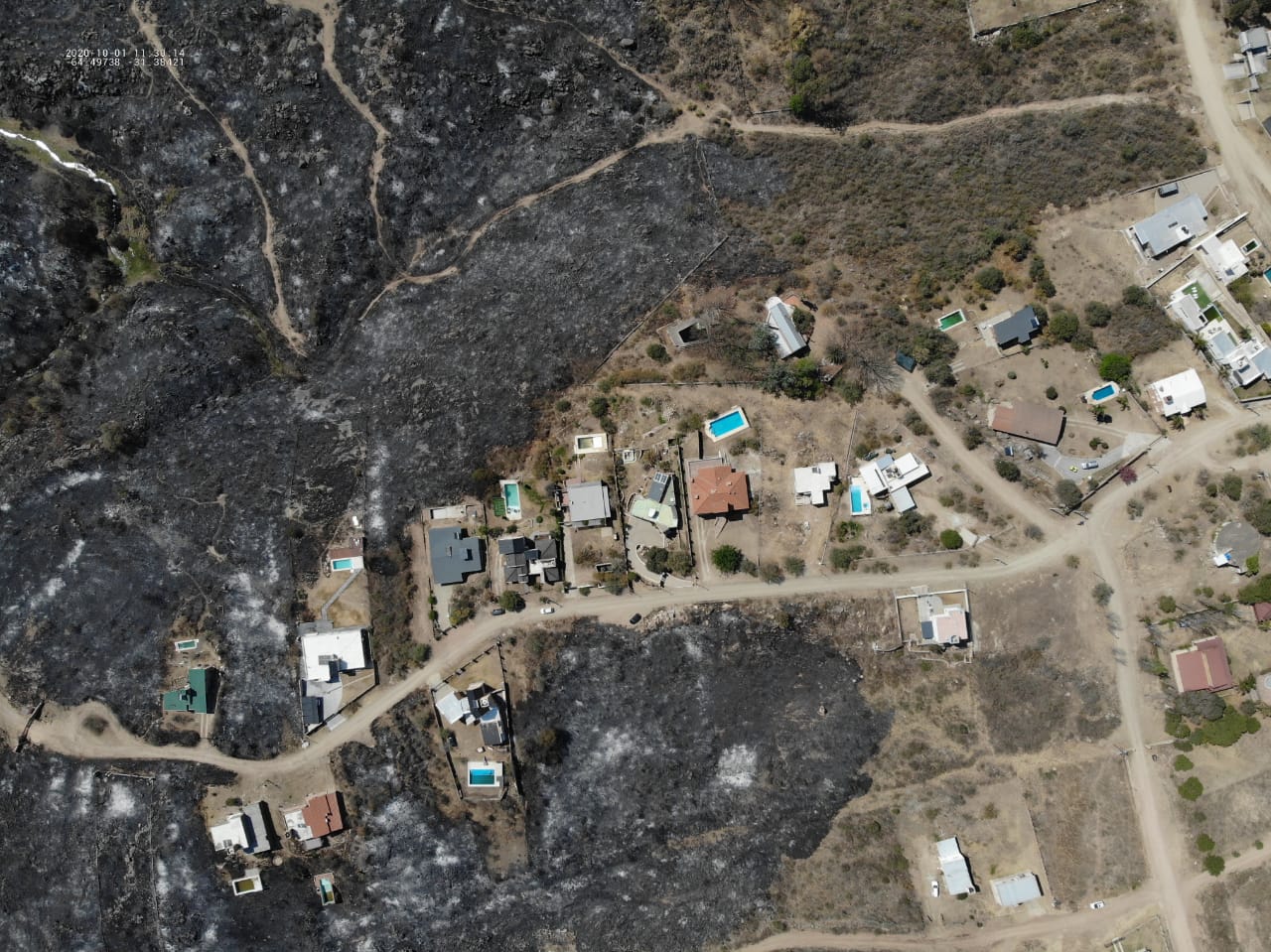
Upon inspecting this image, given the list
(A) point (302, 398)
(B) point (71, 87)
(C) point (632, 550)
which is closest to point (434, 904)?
Answer: (C) point (632, 550)

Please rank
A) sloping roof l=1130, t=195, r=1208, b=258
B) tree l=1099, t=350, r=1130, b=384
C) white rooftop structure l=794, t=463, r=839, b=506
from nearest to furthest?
sloping roof l=1130, t=195, r=1208, b=258 → tree l=1099, t=350, r=1130, b=384 → white rooftop structure l=794, t=463, r=839, b=506

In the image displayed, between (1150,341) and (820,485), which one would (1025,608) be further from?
(1150,341)

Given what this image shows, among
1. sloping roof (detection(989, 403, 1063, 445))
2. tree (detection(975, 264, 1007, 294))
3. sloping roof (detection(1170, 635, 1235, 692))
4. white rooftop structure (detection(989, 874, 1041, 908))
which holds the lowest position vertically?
white rooftop structure (detection(989, 874, 1041, 908))

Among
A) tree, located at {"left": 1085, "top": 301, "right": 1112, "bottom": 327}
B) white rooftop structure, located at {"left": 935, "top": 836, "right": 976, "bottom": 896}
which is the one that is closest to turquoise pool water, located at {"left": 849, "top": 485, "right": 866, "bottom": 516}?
tree, located at {"left": 1085, "top": 301, "right": 1112, "bottom": 327}

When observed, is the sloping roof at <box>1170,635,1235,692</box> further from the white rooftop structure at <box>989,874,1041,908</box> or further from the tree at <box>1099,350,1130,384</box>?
the tree at <box>1099,350,1130,384</box>

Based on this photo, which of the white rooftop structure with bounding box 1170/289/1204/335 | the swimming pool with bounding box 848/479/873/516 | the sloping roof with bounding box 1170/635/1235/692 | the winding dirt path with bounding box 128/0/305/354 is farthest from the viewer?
the winding dirt path with bounding box 128/0/305/354

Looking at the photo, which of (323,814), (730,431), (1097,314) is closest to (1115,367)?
(1097,314)

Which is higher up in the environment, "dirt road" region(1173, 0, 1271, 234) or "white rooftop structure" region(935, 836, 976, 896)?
"dirt road" region(1173, 0, 1271, 234)
